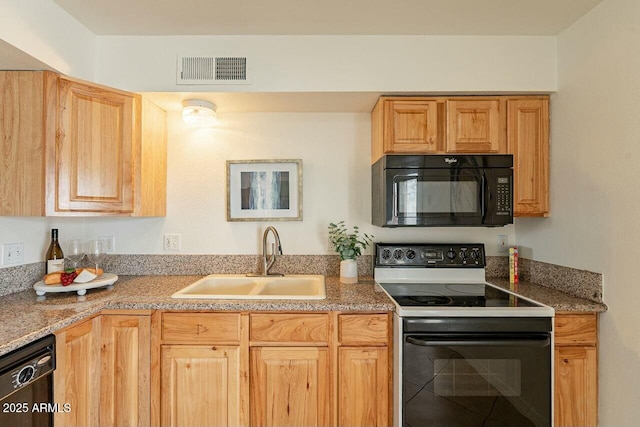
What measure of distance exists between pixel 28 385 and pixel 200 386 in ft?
2.22

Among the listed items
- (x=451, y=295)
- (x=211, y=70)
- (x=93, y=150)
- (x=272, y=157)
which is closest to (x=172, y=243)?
(x=93, y=150)

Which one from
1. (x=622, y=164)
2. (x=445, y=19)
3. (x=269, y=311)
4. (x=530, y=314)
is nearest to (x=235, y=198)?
(x=269, y=311)

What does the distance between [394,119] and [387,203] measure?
0.48 metres

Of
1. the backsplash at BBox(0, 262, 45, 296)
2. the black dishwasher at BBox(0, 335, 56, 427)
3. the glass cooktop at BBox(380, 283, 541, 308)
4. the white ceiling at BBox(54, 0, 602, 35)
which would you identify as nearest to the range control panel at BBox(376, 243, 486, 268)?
the glass cooktop at BBox(380, 283, 541, 308)

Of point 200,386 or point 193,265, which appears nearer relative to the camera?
point 200,386

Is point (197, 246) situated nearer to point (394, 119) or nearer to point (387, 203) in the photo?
point (387, 203)

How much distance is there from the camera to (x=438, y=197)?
1961 millimetres

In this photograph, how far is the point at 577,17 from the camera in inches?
70.7

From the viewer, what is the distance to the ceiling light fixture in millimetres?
2035

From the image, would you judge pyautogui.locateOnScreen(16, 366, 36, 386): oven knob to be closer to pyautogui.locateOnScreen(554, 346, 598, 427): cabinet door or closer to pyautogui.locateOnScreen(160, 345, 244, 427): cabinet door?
pyautogui.locateOnScreen(160, 345, 244, 427): cabinet door

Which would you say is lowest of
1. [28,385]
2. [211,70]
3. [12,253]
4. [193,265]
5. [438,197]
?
[28,385]

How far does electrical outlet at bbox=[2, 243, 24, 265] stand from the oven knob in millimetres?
838

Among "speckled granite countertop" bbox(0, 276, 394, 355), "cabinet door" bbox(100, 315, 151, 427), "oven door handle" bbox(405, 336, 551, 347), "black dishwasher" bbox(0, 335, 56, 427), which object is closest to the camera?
"black dishwasher" bbox(0, 335, 56, 427)

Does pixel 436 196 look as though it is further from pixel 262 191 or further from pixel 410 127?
pixel 262 191
